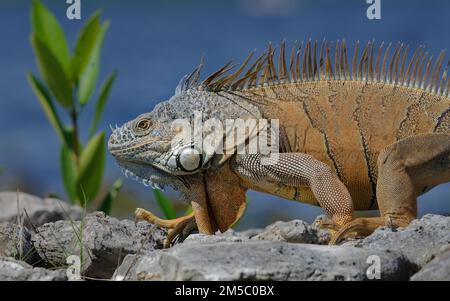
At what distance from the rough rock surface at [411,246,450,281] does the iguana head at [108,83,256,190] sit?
2822mm

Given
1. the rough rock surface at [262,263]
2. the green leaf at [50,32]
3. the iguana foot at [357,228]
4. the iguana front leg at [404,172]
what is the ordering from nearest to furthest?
the rough rock surface at [262,263]
the iguana foot at [357,228]
the iguana front leg at [404,172]
the green leaf at [50,32]

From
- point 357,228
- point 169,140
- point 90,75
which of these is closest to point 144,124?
point 169,140

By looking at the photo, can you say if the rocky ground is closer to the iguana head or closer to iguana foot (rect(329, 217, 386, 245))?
iguana foot (rect(329, 217, 386, 245))

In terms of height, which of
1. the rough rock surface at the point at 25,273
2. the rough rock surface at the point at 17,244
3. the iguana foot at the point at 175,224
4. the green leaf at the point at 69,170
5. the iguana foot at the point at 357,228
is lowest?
the green leaf at the point at 69,170

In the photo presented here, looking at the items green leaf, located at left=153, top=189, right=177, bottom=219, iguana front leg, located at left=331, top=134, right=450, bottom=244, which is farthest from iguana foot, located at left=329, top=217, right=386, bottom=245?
green leaf, located at left=153, top=189, right=177, bottom=219

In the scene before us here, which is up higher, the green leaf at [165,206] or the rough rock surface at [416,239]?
the rough rock surface at [416,239]

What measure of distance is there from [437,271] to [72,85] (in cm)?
1045

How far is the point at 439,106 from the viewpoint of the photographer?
299 inches

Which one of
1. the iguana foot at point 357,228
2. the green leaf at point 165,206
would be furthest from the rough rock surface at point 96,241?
the green leaf at point 165,206

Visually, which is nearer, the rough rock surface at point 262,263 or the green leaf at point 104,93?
the rough rock surface at point 262,263

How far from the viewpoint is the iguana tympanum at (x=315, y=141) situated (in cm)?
710

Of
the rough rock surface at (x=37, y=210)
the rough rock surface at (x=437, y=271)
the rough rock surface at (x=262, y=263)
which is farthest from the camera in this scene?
the rough rock surface at (x=37, y=210)

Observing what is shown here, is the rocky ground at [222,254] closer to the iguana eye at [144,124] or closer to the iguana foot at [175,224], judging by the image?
the iguana foot at [175,224]

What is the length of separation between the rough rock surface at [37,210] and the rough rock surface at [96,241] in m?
2.70
